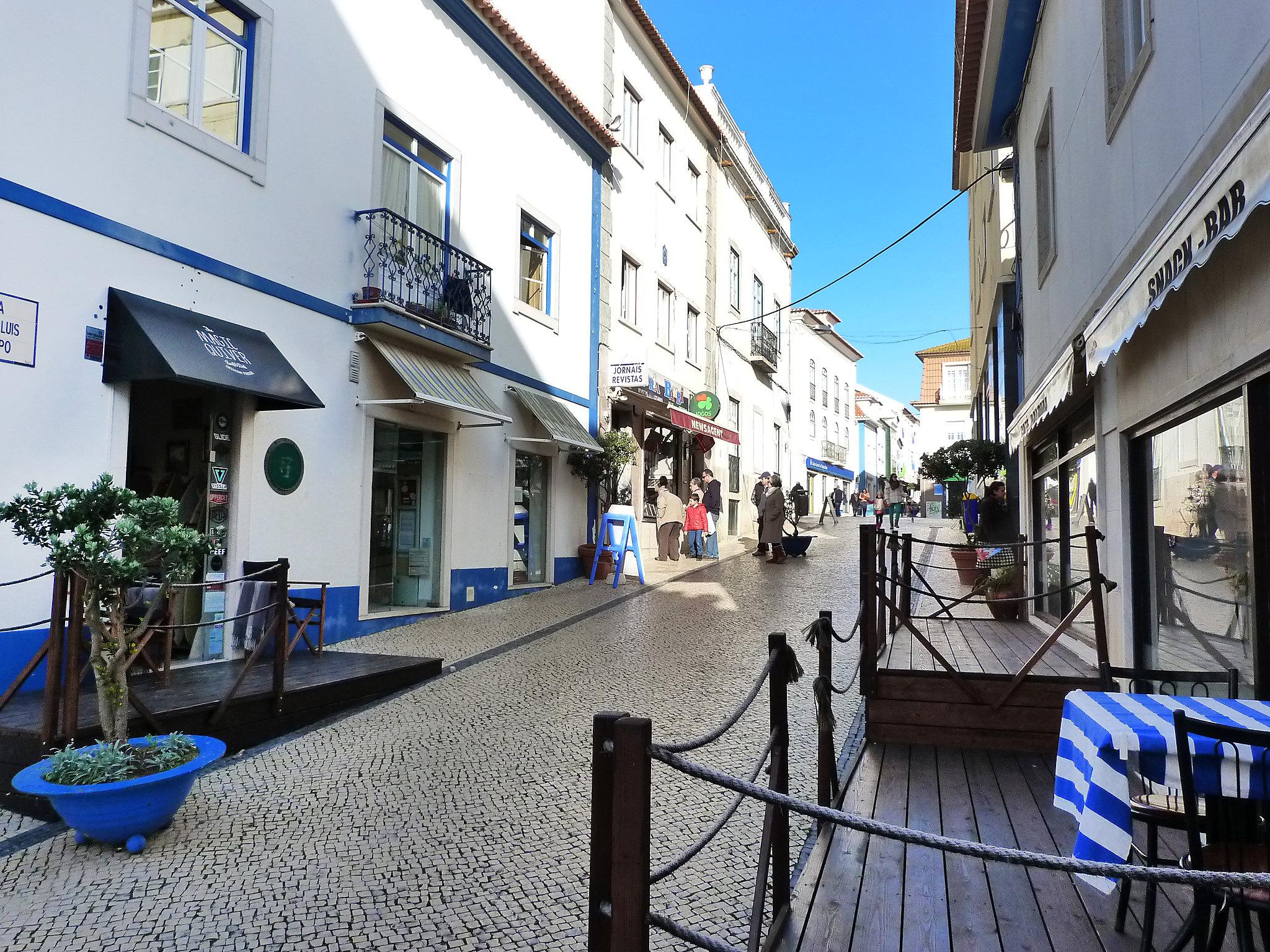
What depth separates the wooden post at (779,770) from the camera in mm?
2992

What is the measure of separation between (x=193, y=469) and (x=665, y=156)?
13.5 m

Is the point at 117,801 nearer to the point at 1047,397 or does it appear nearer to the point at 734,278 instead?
the point at 1047,397

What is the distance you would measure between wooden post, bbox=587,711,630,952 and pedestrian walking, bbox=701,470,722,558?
1598 centimetres

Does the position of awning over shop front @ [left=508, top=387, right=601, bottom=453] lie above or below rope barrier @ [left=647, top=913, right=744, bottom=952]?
above

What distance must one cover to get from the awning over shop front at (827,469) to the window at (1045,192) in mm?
25183

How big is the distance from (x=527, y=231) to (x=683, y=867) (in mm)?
10853

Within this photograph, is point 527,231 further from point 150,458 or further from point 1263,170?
point 1263,170

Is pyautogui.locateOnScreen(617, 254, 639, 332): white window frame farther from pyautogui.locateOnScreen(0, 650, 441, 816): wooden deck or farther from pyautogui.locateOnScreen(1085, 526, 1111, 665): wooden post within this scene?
pyautogui.locateOnScreen(1085, 526, 1111, 665): wooden post

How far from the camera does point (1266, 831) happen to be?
8.29 ft

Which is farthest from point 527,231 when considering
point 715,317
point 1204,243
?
point 1204,243

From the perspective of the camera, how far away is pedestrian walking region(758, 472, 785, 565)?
17250 millimetres

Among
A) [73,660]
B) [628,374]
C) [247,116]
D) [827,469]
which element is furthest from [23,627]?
[827,469]

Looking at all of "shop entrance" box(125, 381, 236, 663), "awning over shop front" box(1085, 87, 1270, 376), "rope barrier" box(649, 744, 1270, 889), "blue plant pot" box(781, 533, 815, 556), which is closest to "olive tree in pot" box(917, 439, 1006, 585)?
"blue plant pot" box(781, 533, 815, 556)

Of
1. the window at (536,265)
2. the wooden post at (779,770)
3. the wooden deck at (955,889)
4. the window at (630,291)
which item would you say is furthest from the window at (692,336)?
the wooden post at (779,770)
